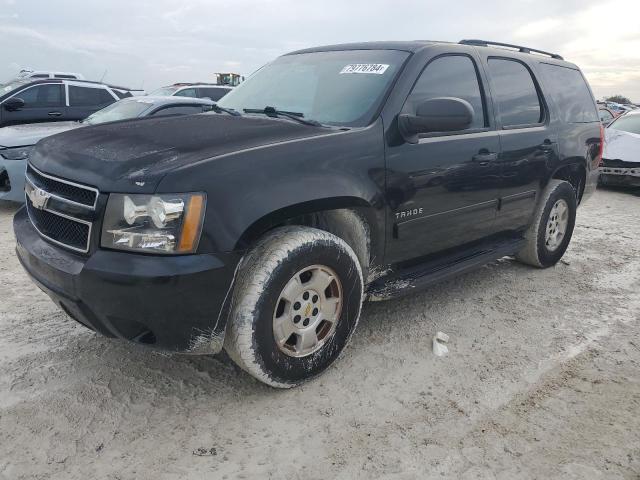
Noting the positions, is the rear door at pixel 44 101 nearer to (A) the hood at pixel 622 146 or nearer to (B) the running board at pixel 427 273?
(B) the running board at pixel 427 273

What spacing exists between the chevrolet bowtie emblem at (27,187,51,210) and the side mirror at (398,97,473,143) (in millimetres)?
1930

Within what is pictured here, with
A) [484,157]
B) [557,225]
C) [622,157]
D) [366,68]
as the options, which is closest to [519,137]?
[484,157]

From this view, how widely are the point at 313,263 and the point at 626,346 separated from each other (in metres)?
2.23

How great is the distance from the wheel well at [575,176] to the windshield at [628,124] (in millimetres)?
5967

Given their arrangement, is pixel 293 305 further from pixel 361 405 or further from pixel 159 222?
pixel 159 222

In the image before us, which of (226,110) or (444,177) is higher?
(226,110)

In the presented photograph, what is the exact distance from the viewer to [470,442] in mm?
2473

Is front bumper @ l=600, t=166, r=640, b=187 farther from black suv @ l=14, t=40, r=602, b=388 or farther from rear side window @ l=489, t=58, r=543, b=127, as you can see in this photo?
black suv @ l=14, t=40, r=602, b=388

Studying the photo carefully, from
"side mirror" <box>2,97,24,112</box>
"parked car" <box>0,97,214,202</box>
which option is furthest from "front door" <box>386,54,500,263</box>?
"side mirror" <box>2,97,24,112</box>

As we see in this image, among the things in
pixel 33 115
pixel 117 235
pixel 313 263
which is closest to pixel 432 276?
pixel 313 263

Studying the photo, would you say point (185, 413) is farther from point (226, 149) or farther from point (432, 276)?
point (432, 276)

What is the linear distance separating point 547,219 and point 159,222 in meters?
3.53

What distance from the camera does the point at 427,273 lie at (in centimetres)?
347

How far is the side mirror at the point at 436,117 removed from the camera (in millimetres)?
3051
